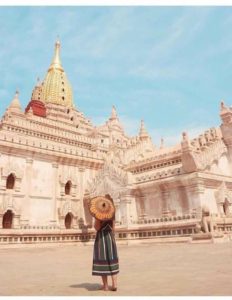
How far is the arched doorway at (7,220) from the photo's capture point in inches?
1008

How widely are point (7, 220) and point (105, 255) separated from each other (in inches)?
830

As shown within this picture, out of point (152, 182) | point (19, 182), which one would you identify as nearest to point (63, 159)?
point (19, 182)

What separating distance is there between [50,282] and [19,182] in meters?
20.0

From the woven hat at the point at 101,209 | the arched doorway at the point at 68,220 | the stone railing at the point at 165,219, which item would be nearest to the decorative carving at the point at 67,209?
the arched doorway at the point at 68,220

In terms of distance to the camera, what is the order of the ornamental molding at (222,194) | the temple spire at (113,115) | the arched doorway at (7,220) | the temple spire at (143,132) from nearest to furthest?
1. the ornamental molding at (222,194)
2. the arched doorway at (7,220)
3. the temple spire at (143,132)
4. the temple spire at (113,115)

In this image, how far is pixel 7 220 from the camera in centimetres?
2580

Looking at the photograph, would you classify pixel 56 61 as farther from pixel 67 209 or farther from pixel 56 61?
pixel 67 209

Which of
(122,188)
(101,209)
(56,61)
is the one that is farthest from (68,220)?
(56,61)

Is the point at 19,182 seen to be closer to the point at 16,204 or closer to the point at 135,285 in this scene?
the point at 16,204

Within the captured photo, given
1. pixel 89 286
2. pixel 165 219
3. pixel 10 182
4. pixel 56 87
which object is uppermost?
pixel 56 87

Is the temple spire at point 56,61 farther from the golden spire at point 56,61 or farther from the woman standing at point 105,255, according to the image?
the woman standing at point 105,255

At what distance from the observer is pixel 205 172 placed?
73.4 feet

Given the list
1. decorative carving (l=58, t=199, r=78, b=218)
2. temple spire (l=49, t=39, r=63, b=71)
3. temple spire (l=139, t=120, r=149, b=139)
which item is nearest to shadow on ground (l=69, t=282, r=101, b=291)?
decorative carving (l=58, t=199, r=78, b=218)

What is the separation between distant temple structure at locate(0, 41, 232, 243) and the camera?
71.2ft
